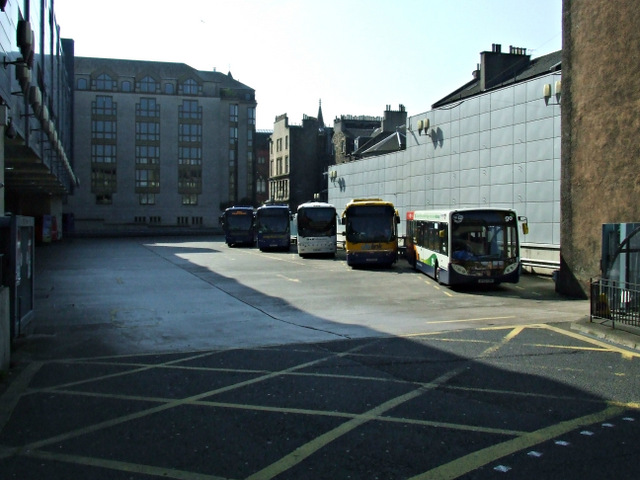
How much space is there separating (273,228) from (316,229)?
7749mm

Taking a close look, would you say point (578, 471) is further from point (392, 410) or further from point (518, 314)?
point (518, 314)

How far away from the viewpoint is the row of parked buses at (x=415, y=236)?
736 inches

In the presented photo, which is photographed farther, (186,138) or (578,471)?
(186,138)

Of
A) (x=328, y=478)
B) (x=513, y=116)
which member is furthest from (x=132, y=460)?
(x=513, y=116)

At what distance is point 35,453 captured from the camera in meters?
5.59

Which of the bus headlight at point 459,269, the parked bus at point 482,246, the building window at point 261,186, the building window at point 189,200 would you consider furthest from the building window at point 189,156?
the bus headlight at point 459,269

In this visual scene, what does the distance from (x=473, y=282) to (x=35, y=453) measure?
49.0 feet

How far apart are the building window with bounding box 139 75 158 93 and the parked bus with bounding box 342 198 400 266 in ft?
211

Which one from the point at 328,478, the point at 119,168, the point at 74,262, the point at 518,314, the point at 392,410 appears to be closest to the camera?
the point at 328,478

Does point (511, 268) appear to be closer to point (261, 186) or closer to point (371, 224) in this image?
point (371, 224)

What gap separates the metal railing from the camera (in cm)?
1127

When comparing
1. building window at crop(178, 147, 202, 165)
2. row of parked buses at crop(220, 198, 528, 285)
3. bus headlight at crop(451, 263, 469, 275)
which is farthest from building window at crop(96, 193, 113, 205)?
bus headlight at crop(451, 263, 469, 275)

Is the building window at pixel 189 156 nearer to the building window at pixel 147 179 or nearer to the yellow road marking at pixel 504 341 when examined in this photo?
the building window at pixel 147 179

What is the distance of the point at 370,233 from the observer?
2714 cm
